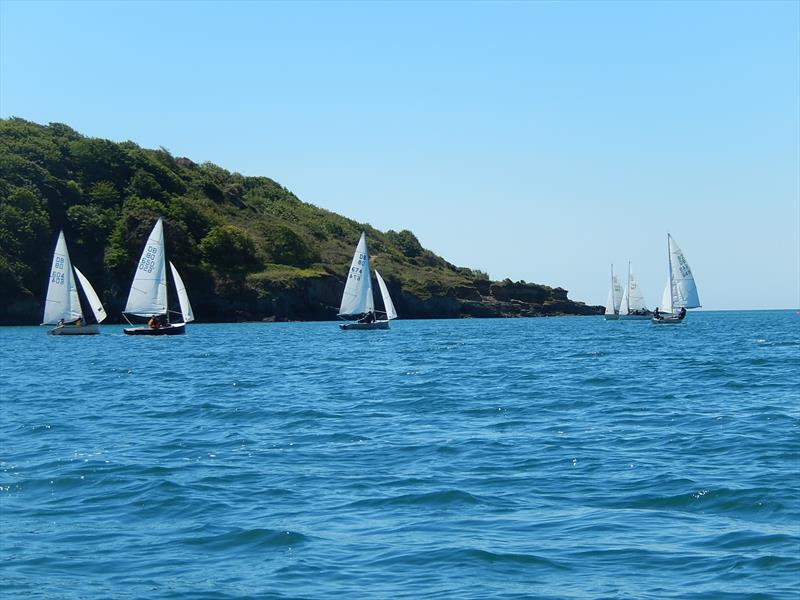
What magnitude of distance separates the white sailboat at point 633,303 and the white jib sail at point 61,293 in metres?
73.8

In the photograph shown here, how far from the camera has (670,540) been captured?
414 inches

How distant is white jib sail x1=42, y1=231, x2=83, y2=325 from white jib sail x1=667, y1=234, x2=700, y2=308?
55.4 m

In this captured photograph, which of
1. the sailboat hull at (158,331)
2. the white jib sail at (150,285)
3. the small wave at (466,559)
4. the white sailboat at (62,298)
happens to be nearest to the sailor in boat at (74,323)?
the white sailboat at (62,298)

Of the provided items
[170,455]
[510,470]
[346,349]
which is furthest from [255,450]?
[346,349]

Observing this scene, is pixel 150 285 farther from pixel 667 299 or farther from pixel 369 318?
pixel 667 299

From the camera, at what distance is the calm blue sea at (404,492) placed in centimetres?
934

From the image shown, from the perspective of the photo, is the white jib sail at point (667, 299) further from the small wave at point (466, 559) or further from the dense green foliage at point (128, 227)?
the small wave at point (466, 559)

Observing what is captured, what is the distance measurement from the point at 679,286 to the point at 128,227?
6355 cm

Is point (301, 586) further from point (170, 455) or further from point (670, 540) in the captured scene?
point (170, 455)

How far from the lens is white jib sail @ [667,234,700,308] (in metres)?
94.8

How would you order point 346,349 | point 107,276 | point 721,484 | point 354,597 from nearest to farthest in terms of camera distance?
1. point 354,597
2. point 721,484
3. point 346,349
4. point 107,276

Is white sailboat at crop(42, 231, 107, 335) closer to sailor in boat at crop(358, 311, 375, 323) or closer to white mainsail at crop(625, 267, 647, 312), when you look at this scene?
sailor in boat at crop(358, 311, 375, 323)

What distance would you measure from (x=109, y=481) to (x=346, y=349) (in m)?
39.6

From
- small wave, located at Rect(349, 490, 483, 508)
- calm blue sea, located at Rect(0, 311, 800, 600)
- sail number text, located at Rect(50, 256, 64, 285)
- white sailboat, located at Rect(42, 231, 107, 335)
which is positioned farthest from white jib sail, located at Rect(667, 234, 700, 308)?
Answer: small wave, located at Rect(349, 490, 483, 508)
